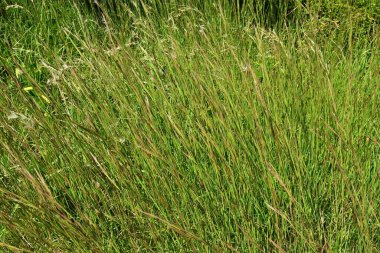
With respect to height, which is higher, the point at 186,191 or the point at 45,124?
the point at 45,124

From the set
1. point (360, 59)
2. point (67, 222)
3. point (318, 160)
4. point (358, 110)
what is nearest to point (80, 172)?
point (67, 222)

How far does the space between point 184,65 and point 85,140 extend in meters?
0.84

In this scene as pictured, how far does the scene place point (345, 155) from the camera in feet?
6.96

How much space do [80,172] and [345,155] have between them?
37.1 inches

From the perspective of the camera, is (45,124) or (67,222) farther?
(45,124)

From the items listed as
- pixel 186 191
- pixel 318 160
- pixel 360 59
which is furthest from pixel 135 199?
pixel 360 59

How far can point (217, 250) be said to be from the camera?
1.69 metres

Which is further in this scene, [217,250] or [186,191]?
[186,191]

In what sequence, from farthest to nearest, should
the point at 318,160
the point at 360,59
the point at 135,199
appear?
the point at 360,59 → the point at 318,160 → the point at 135,199

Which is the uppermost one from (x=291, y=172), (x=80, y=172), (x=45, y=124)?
(x=45, y=124)

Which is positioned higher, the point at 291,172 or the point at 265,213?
the point at 291,172

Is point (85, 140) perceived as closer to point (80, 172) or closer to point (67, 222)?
point (80, 172)

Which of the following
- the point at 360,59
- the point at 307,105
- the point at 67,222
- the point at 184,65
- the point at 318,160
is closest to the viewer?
the point at 67,222

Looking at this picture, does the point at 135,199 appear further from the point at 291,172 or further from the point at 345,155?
the point at 345,155
